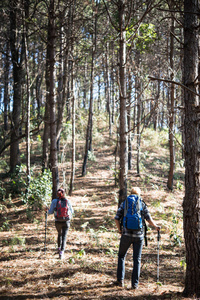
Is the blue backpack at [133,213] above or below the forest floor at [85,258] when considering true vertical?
above

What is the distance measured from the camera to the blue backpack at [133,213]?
423 centimetres

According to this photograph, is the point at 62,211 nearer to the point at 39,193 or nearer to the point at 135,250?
the point at 135,250

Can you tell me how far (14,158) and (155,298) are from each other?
10.4 metres

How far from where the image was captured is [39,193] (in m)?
9.90

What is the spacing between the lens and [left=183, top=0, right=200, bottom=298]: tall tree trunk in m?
3.82

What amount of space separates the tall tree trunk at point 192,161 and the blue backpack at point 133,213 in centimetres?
80

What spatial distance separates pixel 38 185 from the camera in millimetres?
10008

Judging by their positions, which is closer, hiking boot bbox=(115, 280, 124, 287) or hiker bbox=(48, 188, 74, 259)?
hiking boot bbox=(115, 280, 124, 287)

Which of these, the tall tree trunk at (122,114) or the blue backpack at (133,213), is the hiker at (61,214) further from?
the blue backpack at (133,213)

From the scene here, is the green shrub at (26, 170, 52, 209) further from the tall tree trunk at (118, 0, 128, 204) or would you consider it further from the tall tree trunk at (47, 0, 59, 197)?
the tall tree trunk at (118, 0, 128, 204)

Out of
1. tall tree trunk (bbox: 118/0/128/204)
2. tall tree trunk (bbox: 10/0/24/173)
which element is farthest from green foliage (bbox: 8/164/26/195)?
tall tree trunk (bbox: 118/0/128/204)

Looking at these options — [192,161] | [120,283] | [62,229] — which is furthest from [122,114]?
[120,283]

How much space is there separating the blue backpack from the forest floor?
45.6 inches

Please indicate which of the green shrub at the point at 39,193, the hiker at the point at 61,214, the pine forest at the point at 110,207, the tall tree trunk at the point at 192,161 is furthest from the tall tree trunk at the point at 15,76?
the tall tree trunk at the point at 192,161
